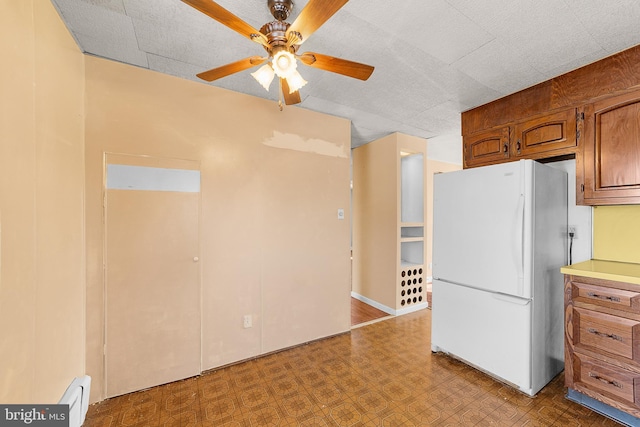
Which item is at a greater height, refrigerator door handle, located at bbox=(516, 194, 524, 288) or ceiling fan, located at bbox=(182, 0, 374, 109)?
ceiling fan, located at bbox=(182, 0, 374, 109)

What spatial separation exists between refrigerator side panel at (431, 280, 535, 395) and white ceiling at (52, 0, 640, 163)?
1776mm

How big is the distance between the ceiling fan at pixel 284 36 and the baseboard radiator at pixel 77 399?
204 cm

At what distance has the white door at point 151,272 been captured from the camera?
193cm

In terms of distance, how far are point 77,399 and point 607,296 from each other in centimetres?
342

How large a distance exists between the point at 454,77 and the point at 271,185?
183 cm

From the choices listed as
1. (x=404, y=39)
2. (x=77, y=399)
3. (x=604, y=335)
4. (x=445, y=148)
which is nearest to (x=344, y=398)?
(x=77, y=399)

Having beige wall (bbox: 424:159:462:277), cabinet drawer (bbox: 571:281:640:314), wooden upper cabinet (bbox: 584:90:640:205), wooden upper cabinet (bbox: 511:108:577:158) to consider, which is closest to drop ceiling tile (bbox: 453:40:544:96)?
wooden upper cabinet (bbox: 511:108:577:158)

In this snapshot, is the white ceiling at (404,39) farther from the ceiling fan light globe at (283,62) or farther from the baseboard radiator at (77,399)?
the baseboard radiator at (77,399)

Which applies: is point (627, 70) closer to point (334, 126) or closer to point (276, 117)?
point (334, 126)

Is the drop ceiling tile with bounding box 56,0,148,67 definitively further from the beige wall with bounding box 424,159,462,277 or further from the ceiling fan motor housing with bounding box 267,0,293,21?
the beige wall with bounding box 424,159,462,277

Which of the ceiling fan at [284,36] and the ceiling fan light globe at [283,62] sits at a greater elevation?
the ceiling fan at [284,36]

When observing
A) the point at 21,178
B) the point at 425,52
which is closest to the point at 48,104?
the point at 21,178

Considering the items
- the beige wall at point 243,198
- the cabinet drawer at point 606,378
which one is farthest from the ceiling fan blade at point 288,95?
the cabinet drawer at point 606,378

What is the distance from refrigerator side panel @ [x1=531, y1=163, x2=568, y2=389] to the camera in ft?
6.45
